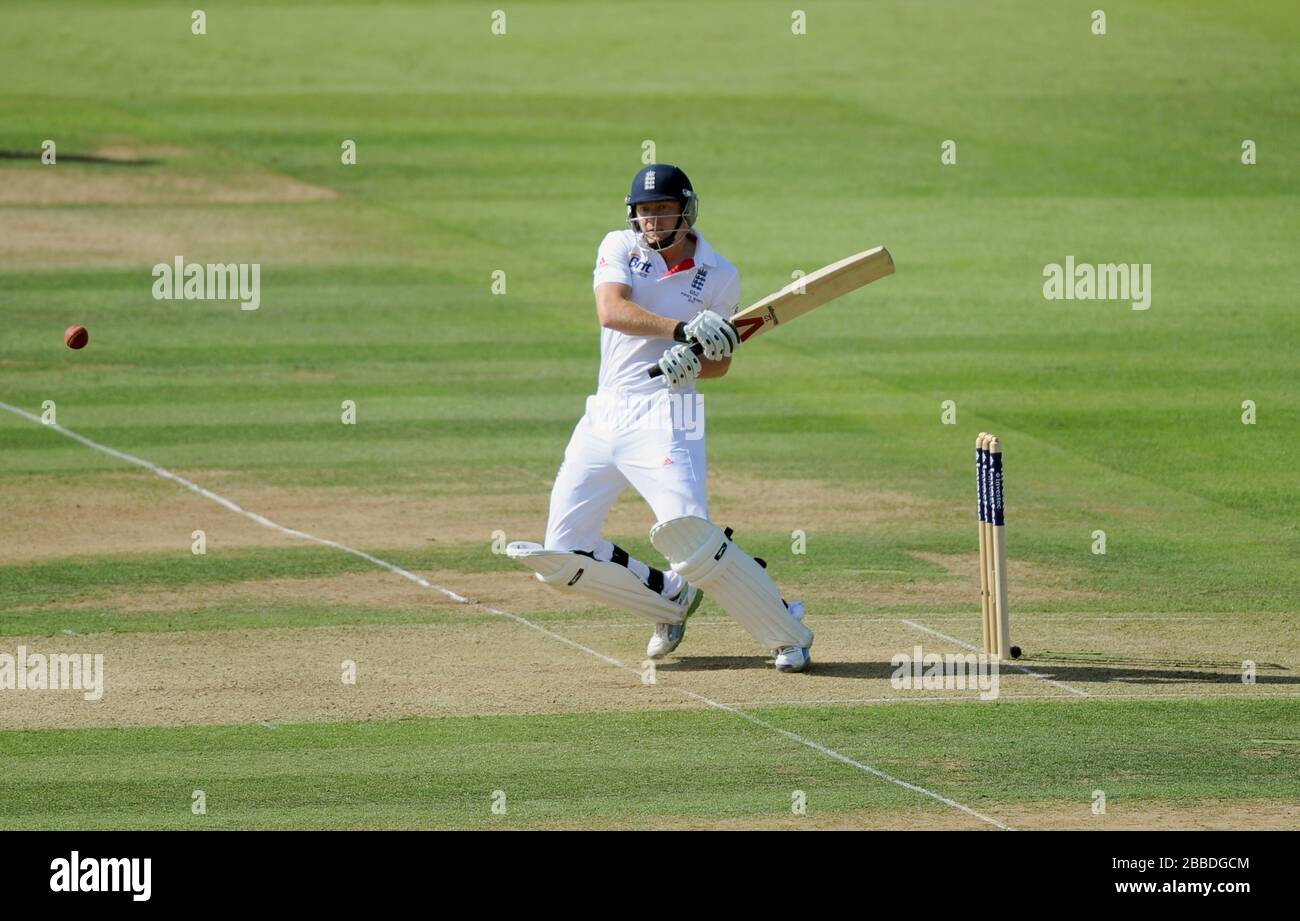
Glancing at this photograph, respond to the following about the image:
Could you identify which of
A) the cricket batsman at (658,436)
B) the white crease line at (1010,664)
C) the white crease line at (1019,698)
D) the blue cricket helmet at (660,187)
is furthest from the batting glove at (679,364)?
the white crease line at (1010,664)

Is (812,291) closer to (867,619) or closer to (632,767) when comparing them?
(867,619)

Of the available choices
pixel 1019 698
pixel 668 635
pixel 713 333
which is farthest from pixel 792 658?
pixel 713 333

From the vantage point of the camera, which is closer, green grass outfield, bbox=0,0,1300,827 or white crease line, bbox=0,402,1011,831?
white crease line, bbox=0,402,1011,831

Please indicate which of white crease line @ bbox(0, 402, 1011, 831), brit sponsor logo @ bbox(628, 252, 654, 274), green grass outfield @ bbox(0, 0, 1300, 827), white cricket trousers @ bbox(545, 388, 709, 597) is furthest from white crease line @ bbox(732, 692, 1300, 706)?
brit sponsor logo @ bbox(628, 252, 654, 274)

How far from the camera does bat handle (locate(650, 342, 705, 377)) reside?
9.69 meters

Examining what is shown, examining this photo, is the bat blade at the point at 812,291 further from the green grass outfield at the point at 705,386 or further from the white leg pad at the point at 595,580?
the green grass outfield at the point at 705,386

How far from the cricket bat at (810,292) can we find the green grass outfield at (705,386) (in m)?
1.97

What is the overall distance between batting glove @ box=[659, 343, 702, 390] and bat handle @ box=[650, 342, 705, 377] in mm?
33

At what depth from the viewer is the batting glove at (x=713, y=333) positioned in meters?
9.52

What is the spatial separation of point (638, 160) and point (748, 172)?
170cm

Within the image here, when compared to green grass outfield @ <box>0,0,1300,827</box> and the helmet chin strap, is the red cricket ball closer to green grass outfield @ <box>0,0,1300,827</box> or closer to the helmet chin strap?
green grass outfield @ <box>0,0,1300,827</box>

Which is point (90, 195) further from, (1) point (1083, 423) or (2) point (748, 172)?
(1) point (1083, 423)

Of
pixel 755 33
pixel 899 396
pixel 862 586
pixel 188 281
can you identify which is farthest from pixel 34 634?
pixel 755 33

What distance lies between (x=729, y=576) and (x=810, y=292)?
1497 mm
